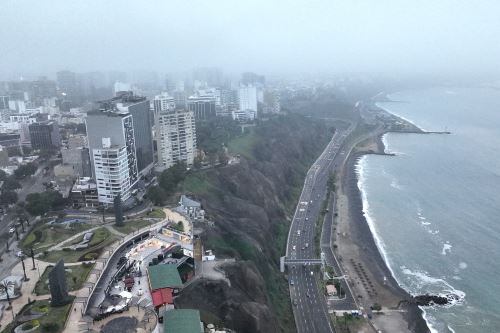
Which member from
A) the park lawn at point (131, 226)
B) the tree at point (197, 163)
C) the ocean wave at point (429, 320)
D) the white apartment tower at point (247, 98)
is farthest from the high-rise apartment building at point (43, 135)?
the ocean wave at point (429, 320)

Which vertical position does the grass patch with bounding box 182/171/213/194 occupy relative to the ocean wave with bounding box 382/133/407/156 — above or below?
above

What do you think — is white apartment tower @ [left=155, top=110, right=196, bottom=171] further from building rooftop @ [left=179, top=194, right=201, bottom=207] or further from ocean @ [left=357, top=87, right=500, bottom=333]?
ocean @ [left=357, top=87, right=500, bottom=333]

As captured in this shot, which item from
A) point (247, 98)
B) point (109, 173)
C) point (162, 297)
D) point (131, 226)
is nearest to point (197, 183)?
point (109, 173)

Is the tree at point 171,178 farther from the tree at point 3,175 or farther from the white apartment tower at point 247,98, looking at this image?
the white apartment tower at point 247,98

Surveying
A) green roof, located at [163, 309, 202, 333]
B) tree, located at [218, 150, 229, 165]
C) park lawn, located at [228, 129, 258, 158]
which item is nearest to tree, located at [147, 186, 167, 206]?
tree, located at [218, 150, 229, 165]

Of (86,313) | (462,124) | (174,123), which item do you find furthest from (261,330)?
(462,124)
